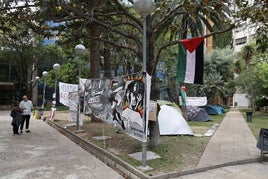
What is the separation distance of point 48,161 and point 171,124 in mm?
5360

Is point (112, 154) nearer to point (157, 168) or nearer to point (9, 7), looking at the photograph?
point (157, 168)

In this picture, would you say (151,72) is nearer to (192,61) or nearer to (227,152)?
(192,61)

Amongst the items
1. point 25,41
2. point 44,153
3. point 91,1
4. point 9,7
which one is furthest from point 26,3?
point 25,41

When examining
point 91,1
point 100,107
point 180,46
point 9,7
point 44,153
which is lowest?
point 44,153

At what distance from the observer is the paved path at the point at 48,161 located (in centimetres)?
578

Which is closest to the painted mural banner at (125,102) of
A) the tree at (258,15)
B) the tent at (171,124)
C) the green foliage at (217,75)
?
the tent at (171,124)

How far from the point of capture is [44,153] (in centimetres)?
773

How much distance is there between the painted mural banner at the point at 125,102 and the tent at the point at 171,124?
2781mm

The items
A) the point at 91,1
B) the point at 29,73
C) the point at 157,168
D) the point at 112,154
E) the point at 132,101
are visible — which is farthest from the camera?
the point at 29,73

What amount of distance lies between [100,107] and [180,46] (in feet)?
11.5

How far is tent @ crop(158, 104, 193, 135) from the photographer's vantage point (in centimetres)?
1040

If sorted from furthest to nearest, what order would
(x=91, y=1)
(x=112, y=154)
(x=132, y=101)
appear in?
(x=91, y=1)
(x=112, y=154)
(x=132, y=101)

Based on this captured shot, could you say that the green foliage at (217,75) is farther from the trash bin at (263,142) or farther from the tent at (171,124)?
the trash bin at (263,142)

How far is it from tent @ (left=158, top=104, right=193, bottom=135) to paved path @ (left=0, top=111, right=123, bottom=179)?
140 inches
